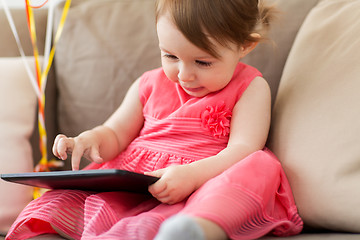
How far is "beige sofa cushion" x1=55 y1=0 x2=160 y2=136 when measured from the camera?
4.17 feet

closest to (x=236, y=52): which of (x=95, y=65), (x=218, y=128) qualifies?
(x=218, y=128)

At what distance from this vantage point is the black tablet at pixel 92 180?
2.34ft

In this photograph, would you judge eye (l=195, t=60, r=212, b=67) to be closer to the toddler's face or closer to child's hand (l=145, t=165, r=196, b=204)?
the toddler's face

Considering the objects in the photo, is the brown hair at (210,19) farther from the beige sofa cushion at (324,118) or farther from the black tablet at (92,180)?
the black tablet at (92,180)

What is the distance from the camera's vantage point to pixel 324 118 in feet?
2.98

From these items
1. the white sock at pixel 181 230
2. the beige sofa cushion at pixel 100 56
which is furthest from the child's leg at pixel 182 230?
the beige sofa cushion at pixel 100 56

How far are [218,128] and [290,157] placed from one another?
0.57ft

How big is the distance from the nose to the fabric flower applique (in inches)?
3.9

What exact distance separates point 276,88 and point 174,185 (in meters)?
0.49

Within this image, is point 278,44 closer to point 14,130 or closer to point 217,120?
point 217,120

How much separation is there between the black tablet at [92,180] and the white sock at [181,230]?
0.48 feet

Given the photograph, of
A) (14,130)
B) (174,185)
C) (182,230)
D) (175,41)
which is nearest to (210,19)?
(175,41)

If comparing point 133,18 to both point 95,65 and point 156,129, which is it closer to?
point 95,65

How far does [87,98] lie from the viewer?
4.26 ft
